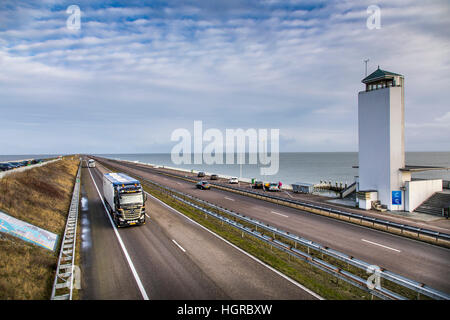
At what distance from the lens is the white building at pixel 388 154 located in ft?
91.6

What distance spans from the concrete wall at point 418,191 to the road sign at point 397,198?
0.55m

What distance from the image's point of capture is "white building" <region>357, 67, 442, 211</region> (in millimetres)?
27906

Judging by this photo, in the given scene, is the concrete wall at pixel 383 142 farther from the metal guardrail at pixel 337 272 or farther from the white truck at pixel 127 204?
the white truck at pixel 127 204

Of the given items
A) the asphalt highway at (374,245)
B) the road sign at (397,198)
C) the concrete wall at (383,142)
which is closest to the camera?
the asphalt highway at (374,245)

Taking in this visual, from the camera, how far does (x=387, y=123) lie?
94.4 feet

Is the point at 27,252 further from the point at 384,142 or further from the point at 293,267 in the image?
the point at 384,142

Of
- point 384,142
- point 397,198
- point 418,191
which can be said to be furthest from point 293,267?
point 418,191

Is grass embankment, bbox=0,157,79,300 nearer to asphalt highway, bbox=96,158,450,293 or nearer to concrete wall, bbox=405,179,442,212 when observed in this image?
asphalt highway, bbox=96,158,450,293

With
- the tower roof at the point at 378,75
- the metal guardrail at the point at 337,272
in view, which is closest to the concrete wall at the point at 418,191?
the tower roof at the point at 378,75

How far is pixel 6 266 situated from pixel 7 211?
8909mm

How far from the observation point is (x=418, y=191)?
27938 mm

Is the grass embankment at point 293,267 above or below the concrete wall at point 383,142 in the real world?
below
